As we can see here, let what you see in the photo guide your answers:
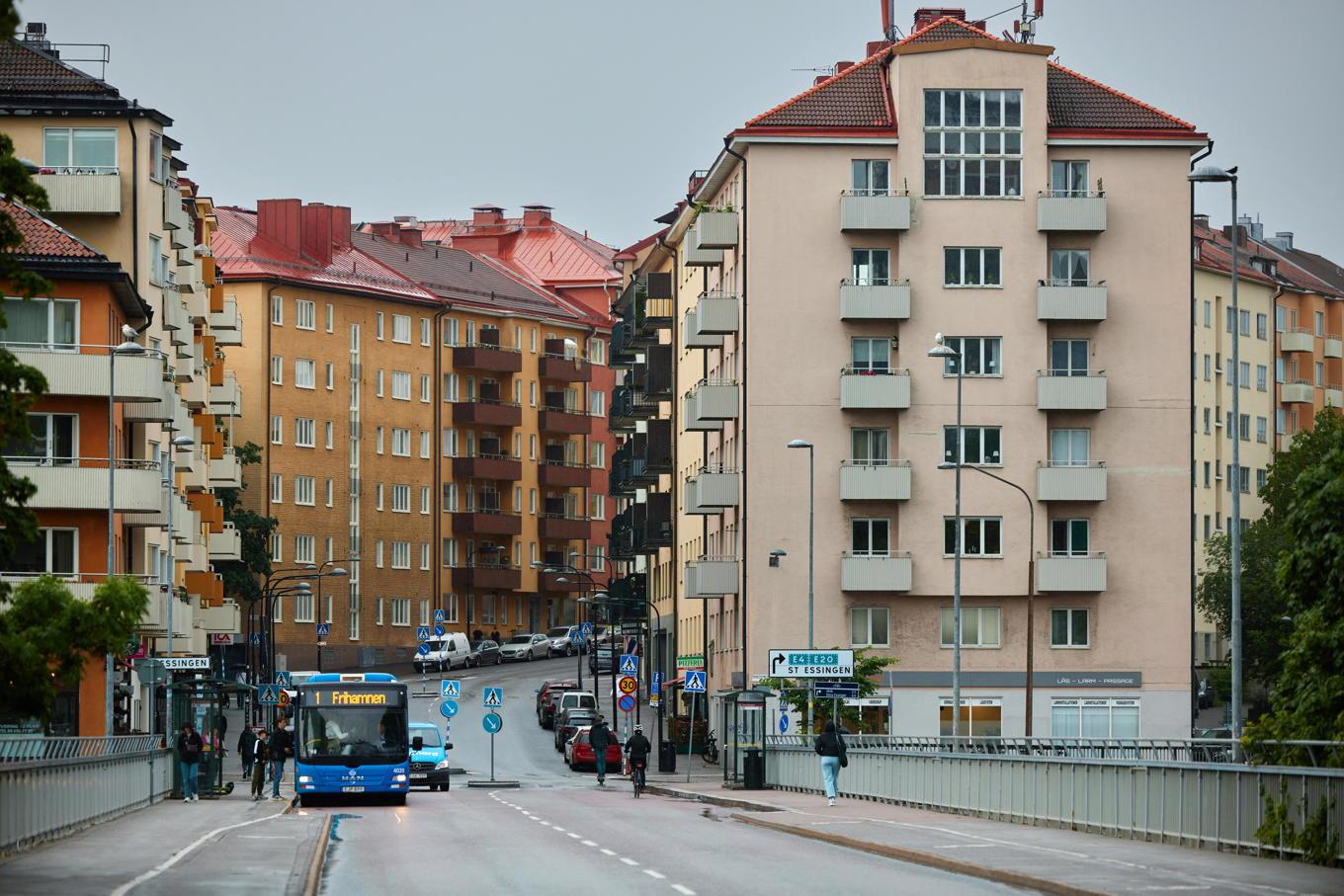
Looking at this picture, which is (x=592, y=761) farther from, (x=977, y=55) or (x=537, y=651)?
(x=537, y=651)

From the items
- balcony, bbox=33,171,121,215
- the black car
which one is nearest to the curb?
balcony, bbox=33,171,121,215

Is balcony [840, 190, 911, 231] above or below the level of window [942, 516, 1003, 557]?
above

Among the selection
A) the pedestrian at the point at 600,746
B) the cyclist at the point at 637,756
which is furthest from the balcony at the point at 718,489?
the cyclist at the point at 637,756

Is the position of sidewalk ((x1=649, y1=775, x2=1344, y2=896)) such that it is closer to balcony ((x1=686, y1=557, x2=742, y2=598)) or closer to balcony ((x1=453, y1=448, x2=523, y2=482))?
balcony ((x1=686, y1=557, x2=742, y2=598))

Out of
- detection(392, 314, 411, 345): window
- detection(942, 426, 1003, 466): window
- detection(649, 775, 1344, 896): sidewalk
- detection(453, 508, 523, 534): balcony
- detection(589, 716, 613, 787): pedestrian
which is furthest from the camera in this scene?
detection(453, 508, 523, 534): balcony

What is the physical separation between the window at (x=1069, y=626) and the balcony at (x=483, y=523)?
216ft

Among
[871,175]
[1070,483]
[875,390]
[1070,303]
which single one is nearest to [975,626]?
[1070,483]

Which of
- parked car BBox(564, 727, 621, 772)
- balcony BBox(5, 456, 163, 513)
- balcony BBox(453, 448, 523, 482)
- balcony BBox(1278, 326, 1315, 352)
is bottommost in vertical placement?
parked car BBox(564, 727, 621, 772)

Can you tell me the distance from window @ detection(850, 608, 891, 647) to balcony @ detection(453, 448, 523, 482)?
64.4 metres

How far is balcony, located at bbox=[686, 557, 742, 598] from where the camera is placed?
274 feet

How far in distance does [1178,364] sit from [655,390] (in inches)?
1125

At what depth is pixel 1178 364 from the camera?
81.1 m

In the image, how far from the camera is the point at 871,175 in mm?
Result: 80812

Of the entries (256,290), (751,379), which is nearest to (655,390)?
(751,379)
